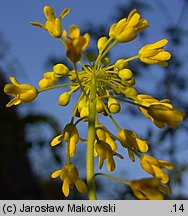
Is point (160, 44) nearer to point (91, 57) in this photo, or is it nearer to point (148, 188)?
point (91, 57)

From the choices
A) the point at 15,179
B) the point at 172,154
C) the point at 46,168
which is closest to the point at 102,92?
the point at 172,154

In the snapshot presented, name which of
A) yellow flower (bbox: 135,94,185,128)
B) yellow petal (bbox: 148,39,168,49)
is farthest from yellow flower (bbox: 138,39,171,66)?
yellow flower (bbox: 135,94,185,128)

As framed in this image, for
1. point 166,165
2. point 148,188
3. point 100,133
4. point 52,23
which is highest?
point 52,23

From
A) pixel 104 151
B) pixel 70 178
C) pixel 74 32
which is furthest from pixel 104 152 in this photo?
pixel 74 32

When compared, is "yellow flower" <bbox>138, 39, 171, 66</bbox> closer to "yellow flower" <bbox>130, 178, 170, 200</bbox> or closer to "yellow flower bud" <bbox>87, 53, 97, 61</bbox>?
"yellow flower bud" <bbox>87, 53, 97, 61</bbox>
